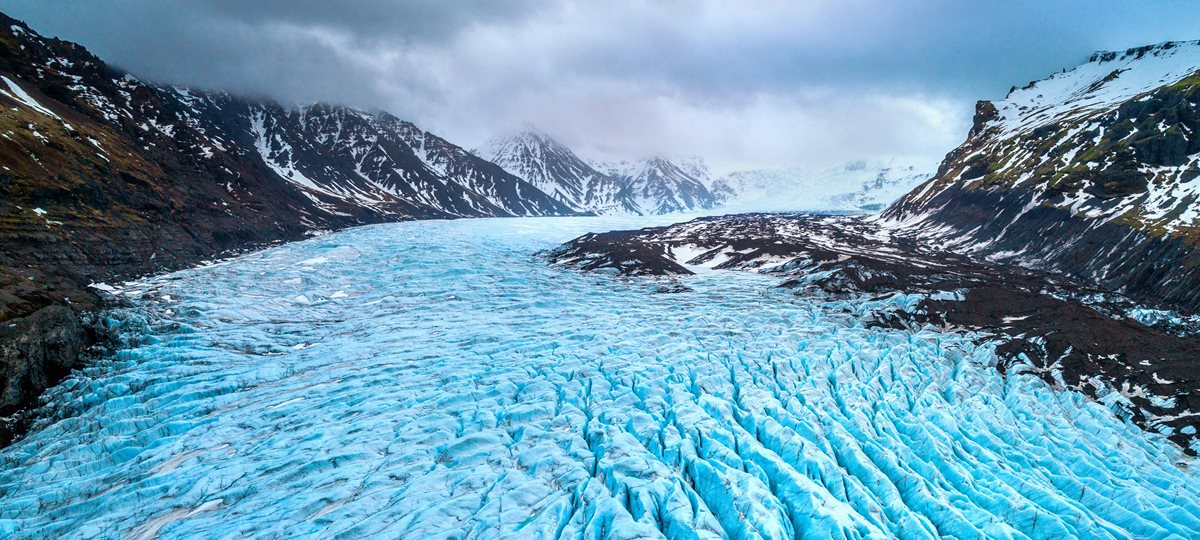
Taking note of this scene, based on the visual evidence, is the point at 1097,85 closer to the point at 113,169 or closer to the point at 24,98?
the point at 113,169

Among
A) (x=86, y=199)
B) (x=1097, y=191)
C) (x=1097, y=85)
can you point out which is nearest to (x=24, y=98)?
(x=86, y=199)

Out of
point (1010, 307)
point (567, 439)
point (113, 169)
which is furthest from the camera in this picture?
point (113, 169)

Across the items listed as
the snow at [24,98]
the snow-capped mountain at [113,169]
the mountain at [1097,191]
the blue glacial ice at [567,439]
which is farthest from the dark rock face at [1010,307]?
the snow at [24,98]

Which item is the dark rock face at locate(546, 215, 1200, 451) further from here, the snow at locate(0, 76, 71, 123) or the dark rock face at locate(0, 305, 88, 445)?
the snow at locate(0, 76, 71, 123)

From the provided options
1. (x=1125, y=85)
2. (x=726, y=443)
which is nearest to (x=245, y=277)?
(x=726, y=443)

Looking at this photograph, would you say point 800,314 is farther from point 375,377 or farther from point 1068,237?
point 1068,237

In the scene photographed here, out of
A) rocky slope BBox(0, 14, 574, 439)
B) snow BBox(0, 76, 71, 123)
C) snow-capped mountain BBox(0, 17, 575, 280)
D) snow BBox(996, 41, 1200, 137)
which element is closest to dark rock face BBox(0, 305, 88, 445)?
rocky slope BBox(0, 14, 574, 439)
